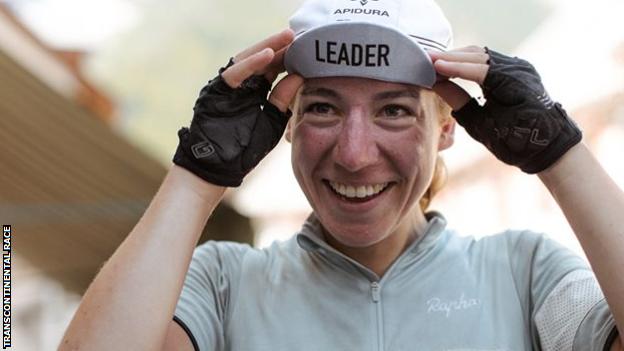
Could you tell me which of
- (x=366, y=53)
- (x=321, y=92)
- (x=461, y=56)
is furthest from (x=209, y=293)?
(x=461, y=56)

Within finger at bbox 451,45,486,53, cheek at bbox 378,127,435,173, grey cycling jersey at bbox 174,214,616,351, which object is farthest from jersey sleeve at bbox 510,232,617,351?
finger at bbox 451,45,486,53

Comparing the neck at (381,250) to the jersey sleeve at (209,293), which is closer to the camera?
the jersey sleeve at (209,293)

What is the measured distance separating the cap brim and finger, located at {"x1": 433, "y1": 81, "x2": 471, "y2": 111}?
0.05 metres

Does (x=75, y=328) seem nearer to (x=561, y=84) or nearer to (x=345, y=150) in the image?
(x=345, y=150)

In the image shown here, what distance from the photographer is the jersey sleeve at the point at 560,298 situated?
146 centimetres

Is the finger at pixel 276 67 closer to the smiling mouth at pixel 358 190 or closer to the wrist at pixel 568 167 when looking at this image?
the smiling mouth at pixel 358 190

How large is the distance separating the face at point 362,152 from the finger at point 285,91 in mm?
20

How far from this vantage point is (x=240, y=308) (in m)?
1.62

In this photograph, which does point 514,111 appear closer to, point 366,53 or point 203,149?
point 366,53

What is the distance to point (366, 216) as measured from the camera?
1.55 m

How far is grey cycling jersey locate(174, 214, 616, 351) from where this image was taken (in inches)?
59.7

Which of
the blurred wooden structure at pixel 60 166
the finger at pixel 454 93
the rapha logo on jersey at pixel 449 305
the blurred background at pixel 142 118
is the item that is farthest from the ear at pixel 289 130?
the blurred wooden structure at pixel 60 166

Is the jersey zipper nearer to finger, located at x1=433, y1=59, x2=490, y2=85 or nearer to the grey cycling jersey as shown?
the grey cycling jersey

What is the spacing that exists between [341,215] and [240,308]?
26 centimetres
